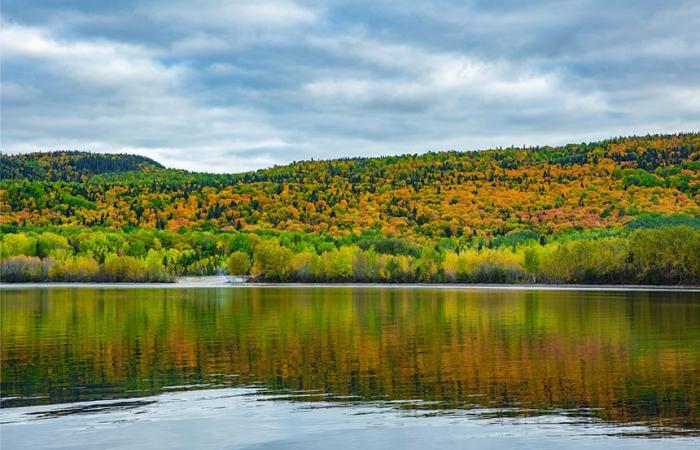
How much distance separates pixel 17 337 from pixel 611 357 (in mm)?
34212

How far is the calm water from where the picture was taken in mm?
26750

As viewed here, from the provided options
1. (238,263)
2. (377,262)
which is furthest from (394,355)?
(238,263)

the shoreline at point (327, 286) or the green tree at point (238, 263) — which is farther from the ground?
the green tree at point (238, 263)

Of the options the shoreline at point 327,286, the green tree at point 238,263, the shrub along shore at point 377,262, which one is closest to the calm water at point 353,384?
the shoreline at point 327,286

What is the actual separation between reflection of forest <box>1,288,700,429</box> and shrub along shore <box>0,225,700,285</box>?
6390 cm

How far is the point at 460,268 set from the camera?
550 ft

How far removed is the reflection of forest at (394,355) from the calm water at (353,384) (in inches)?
5.4

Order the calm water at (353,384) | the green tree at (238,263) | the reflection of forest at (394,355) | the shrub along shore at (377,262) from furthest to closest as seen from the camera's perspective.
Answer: the green tree at (238,263)
the shrub along shore at (377,262)
the reflection of forest at (394,355)
the calm water at (353,384)

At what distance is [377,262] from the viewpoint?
579ft

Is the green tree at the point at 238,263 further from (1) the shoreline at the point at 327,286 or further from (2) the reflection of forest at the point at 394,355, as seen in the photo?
(2) the reflection of forest at the point at 394,355

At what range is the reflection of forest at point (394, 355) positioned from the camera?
33781 mm

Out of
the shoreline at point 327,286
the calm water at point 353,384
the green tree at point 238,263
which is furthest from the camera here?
the green tree at point 238,263

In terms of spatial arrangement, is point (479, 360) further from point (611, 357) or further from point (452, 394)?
point (452, 394)

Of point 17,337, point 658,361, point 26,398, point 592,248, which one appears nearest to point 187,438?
point 26,398
